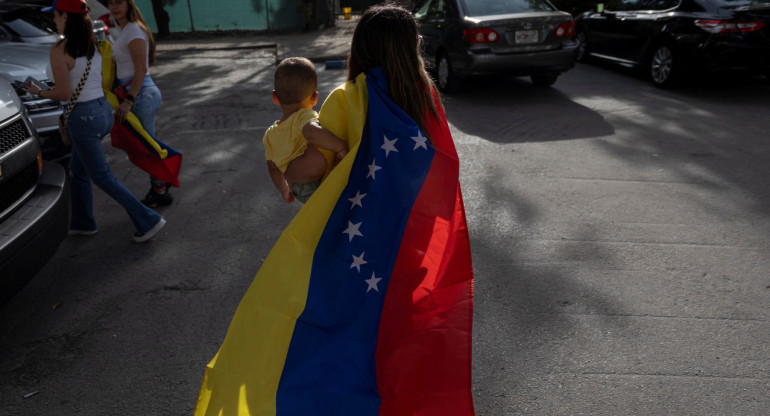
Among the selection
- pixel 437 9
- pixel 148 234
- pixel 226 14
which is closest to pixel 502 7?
pixel 437 9

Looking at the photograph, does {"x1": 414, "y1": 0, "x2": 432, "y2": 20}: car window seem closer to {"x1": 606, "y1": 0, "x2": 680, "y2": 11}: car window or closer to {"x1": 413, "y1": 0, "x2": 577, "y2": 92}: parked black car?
{"x1": 413, "y1": 0, "x2": 577, "y2": 92}: parked black car

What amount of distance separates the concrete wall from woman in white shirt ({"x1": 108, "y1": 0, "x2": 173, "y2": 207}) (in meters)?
17.1

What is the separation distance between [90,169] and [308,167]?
2.60 metres

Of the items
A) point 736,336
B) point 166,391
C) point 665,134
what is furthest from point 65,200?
point 665,134

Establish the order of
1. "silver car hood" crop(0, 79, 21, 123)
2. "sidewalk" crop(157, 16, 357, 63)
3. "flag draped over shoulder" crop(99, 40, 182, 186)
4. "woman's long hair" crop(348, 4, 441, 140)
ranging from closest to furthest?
"woman's long hair" crop(348, 4, 441, 140), "silver car hood" crop(0, 79, 21, 123), "flag draped over shoulder" crop(99, 40, 182, 186), "sidewalk" crop(157, 16, 357, 63)

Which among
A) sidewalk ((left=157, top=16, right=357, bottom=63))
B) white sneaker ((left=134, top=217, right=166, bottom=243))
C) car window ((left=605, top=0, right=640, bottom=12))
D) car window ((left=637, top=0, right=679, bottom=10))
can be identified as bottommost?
sidewalk ((left=157, top=16, right=357, bottom=63))

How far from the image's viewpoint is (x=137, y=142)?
4.56 m

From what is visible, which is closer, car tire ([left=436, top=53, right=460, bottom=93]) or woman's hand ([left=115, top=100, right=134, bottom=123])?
woman's hand ([left=115, top=100, right=134, bottom=123])

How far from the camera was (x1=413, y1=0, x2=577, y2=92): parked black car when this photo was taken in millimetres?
8391

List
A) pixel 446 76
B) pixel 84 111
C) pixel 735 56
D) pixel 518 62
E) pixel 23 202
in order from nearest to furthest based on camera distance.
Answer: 1. pixel 23 202
2. pixel 84 111
3. pixel 735 56
4. pixel 518 62
5. pixel 446 76

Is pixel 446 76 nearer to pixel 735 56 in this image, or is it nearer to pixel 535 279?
pixel 735 56

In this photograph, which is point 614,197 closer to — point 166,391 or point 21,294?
point 166,391

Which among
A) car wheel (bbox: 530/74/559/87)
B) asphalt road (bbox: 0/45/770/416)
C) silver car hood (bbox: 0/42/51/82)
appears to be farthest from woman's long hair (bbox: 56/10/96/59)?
car wheel (bbox: 530/74/559/87)

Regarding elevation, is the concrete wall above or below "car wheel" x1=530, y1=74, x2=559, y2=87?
below
